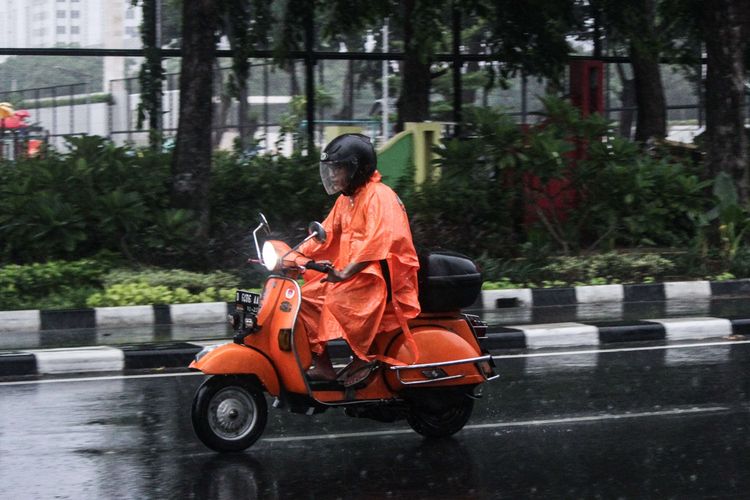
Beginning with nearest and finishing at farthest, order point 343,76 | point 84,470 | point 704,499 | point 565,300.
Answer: point 704,499 → point 84,470 → point 565,300 → point 343,76

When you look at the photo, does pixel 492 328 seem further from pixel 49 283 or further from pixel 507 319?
pixel 49 283

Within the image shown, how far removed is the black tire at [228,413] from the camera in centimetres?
552

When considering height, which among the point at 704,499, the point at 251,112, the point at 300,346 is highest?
the point at 251,112

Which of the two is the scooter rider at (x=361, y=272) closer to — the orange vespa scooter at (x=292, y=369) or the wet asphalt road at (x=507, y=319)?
the orange vespa scooter at (x=292, y=369)

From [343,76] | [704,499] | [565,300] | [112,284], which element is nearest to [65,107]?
[343,76]

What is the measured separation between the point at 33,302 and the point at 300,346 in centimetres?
566

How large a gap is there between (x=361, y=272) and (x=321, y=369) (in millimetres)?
503

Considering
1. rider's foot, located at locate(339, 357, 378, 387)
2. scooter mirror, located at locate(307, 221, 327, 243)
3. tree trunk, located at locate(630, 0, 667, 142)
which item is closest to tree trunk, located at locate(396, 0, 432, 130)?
tree trunk, located at locate(630, 0, 667, 142)

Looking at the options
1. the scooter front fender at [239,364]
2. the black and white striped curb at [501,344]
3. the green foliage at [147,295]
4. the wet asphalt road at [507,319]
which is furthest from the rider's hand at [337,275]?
the green foliage at [147,295]

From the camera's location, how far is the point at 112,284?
10.9 meters

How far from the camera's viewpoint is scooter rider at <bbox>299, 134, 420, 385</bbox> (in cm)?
549

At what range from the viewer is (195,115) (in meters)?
12.2

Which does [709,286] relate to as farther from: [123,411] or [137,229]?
[123,411]

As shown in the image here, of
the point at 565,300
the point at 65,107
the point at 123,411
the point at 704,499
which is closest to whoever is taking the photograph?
the point at 704,499
